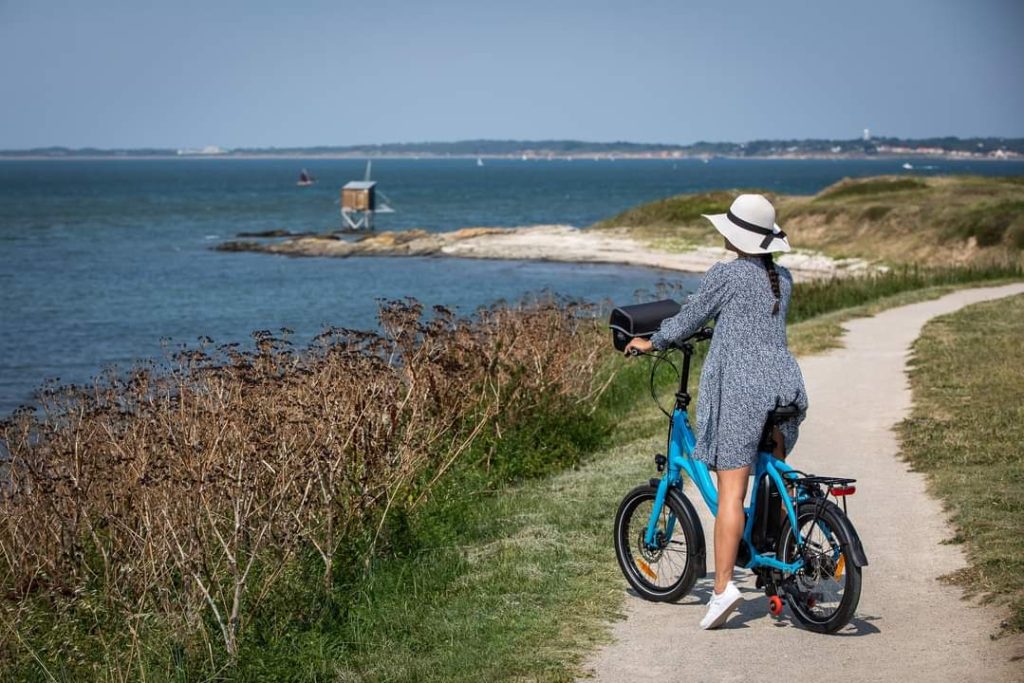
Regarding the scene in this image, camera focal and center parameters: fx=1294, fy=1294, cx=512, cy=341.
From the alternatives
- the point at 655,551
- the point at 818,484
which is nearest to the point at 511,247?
the point at 655,551

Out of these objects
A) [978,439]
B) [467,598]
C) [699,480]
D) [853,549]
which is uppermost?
[699,480]

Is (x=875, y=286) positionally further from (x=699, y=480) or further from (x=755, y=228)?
(x=755, y=228)

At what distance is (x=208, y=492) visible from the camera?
23.4 ft

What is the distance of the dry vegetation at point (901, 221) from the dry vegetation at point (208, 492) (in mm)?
22935

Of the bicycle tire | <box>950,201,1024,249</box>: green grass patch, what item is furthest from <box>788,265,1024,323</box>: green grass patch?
Result: the bicycle tire

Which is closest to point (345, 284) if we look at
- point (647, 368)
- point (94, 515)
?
point (647, 368)

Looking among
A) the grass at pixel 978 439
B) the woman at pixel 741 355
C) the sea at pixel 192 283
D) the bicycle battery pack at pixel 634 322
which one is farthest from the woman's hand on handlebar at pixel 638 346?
the sea at pixel 192 283

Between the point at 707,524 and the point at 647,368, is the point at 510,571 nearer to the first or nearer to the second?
the point at 707,524

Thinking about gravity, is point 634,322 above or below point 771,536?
above

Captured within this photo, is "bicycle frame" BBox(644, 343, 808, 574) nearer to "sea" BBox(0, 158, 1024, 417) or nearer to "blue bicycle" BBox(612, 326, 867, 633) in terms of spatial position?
"blue bicycle" BBox(612, 326, 867, 633)

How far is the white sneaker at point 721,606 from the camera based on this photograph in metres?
6.35

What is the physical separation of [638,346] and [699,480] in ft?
2.43

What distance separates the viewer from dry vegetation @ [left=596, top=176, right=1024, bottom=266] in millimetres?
41812

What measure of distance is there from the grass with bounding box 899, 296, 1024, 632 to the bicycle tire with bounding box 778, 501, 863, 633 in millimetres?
886
